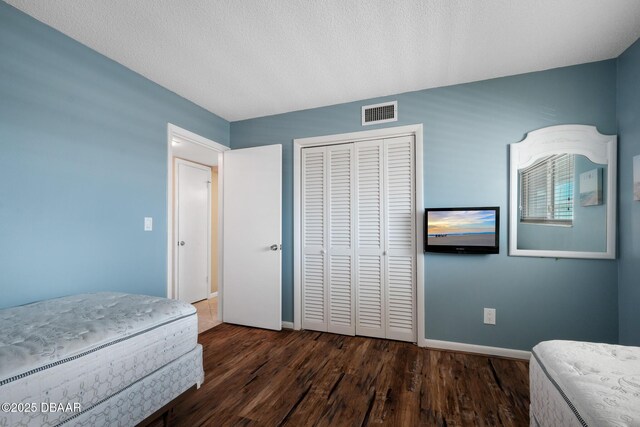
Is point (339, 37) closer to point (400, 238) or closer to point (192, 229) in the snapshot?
point (400, 238)

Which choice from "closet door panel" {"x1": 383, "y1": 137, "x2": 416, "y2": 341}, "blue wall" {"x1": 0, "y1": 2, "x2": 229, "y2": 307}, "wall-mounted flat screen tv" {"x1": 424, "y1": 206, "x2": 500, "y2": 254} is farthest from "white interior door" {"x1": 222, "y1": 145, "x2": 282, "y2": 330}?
"wall-mounted flat screen tv" {"x1": 424, "y1": 206, "x2": 500, "y2": 254}

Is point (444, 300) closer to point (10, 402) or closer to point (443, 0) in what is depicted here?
point (443, 0)

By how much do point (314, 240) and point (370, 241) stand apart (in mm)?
644

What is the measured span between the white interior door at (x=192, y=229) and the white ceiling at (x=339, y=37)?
1827 millimetres

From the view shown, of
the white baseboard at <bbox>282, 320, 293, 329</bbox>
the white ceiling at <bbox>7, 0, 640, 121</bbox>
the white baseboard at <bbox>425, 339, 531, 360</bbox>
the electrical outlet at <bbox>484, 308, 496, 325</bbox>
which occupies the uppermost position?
the white ceiling at <bbox>7, 0, 640, 121</bbox>

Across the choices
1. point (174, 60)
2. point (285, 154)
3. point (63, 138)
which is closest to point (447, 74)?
point (285, 154)

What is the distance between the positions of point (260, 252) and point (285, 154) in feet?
3.91

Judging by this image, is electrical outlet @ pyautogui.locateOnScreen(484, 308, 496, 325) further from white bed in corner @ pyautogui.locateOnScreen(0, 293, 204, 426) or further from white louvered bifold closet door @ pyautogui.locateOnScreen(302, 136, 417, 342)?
white bed in corner @ pyautogui.locateOnScreen(0, 293, 204, 426)

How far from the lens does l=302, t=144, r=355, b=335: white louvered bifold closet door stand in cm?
294

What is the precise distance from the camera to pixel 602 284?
2160 millimetres

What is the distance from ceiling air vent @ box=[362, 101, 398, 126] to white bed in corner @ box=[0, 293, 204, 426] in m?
2.38

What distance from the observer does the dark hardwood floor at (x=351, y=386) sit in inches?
65.4

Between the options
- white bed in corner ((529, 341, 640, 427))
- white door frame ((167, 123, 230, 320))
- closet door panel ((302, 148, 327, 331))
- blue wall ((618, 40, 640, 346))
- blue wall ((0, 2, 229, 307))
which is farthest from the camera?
closet door panel ((302, 148, 327, 331))

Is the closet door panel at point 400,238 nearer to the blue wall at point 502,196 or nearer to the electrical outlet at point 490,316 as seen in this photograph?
the blue wall at point 502,196
